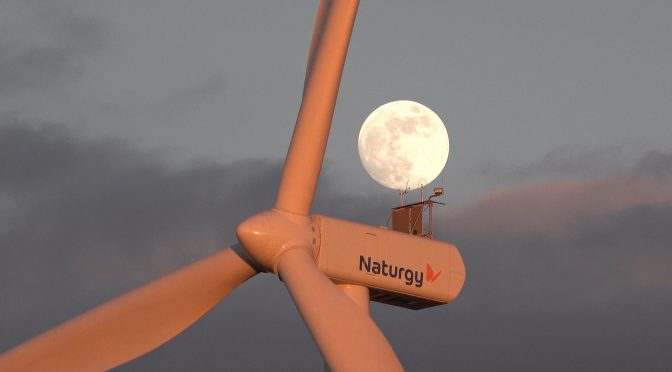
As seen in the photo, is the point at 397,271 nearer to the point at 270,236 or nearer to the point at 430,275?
the point at 430,275

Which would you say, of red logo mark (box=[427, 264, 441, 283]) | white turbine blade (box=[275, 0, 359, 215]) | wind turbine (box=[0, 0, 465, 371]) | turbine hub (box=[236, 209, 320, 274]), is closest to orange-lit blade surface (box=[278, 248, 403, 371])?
wind turbine (box=[0, 0, 465, 371])

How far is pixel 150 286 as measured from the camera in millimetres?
36906

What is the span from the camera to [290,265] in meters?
35.2

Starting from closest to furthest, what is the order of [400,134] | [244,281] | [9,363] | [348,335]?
[348,335] → [9,363] → [244,281] → [400,134]

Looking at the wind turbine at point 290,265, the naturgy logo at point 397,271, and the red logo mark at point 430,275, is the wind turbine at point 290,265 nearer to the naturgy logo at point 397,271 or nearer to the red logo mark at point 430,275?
the naturgy logo at point 397,271

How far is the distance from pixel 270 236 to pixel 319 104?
286 cm

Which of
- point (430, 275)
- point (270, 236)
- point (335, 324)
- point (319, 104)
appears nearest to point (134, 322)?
point (270, 236)

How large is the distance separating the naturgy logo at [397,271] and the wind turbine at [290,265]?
21 millimetres

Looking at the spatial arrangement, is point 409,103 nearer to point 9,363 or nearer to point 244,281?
point 244,281

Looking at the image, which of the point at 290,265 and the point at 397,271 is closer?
the point at 290,265

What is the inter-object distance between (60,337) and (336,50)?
8087 millimetres

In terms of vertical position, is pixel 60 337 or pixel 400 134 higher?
pixel 400 134

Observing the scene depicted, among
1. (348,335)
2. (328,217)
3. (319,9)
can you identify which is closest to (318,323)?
(348,335)

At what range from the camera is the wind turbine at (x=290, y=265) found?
35.6 m
